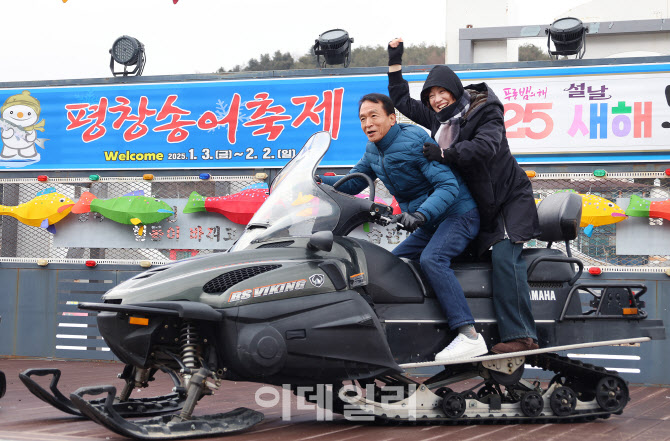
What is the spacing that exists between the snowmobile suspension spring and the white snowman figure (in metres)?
7.02

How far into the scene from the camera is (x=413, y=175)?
17.9ft

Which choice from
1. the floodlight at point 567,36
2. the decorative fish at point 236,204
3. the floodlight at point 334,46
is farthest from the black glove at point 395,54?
the floodlight at point 567,36

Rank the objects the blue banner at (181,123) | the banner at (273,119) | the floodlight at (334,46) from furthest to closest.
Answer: the floodlight at (334,46), the blue banner at (181,123), the banner at (273,119)

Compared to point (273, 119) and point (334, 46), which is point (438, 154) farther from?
point (334, 46)

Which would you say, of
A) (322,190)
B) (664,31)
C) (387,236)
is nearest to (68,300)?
(387,236)

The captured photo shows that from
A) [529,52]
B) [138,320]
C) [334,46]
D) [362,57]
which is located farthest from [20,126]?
[529,52]

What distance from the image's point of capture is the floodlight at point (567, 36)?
9.67 meters

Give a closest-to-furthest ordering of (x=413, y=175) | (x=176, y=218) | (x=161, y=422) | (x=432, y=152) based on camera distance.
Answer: (x=161, y=422) < (x=432, y=152) < (x=413, y=175) < (x=176, y=218)

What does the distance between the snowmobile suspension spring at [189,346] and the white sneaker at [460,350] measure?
1.58 metres

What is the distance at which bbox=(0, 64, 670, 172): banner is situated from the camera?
358 inches

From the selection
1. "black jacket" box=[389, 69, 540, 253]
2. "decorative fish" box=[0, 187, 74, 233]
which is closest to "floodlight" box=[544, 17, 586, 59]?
"black jacket" box=[389, 69, 540, 253]

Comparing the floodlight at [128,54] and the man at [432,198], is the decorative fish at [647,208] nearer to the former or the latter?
the man at [432,198]

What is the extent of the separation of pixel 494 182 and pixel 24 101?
7597 mm

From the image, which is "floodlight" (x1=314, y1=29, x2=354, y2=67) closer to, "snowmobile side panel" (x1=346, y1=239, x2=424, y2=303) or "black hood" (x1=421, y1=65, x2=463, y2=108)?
"black hood" (x1=421, y1=65, x2=463, y2=108)
